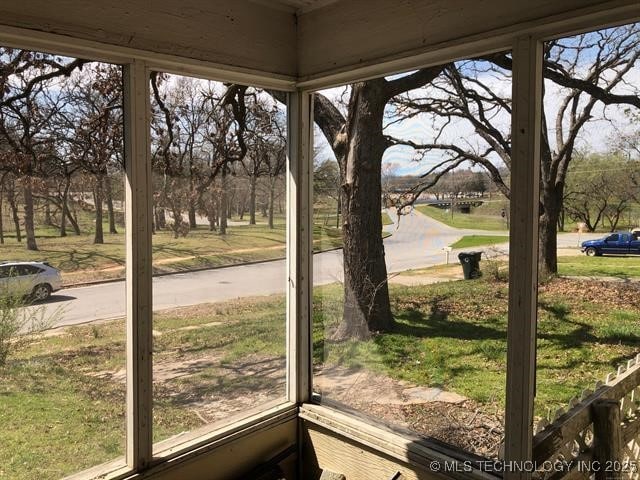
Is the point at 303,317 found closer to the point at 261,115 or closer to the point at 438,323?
the point at 438,323

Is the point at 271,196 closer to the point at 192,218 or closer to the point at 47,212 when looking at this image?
the point at 192,218

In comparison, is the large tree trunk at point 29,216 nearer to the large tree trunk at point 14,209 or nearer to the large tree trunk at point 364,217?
the large tree trunk at point 14,209

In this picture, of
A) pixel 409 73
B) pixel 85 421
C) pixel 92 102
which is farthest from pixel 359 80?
pixel 85 421

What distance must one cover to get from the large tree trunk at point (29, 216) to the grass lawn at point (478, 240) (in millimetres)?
1649

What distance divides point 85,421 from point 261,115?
1.62 meters

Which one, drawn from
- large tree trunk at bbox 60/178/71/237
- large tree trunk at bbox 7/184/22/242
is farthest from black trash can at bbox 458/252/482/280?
large tree trunk at bbox 7/184/22/242

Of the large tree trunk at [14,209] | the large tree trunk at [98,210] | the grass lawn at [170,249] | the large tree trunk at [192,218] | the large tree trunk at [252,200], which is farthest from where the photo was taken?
the large tree trunk at [252,200]

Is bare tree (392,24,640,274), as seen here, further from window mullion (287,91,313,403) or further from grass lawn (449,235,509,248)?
window mullion (287,91,313,403)

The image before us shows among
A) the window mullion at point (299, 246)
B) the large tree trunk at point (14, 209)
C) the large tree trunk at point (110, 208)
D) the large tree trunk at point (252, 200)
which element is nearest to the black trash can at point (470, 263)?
the window mullion at point (299, 246)

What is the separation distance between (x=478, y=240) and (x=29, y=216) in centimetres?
173

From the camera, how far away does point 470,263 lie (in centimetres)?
208

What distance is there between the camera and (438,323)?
7.23ft

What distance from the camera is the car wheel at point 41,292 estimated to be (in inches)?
72.4

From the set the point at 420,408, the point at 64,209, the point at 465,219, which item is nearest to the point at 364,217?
the point at 465,219
